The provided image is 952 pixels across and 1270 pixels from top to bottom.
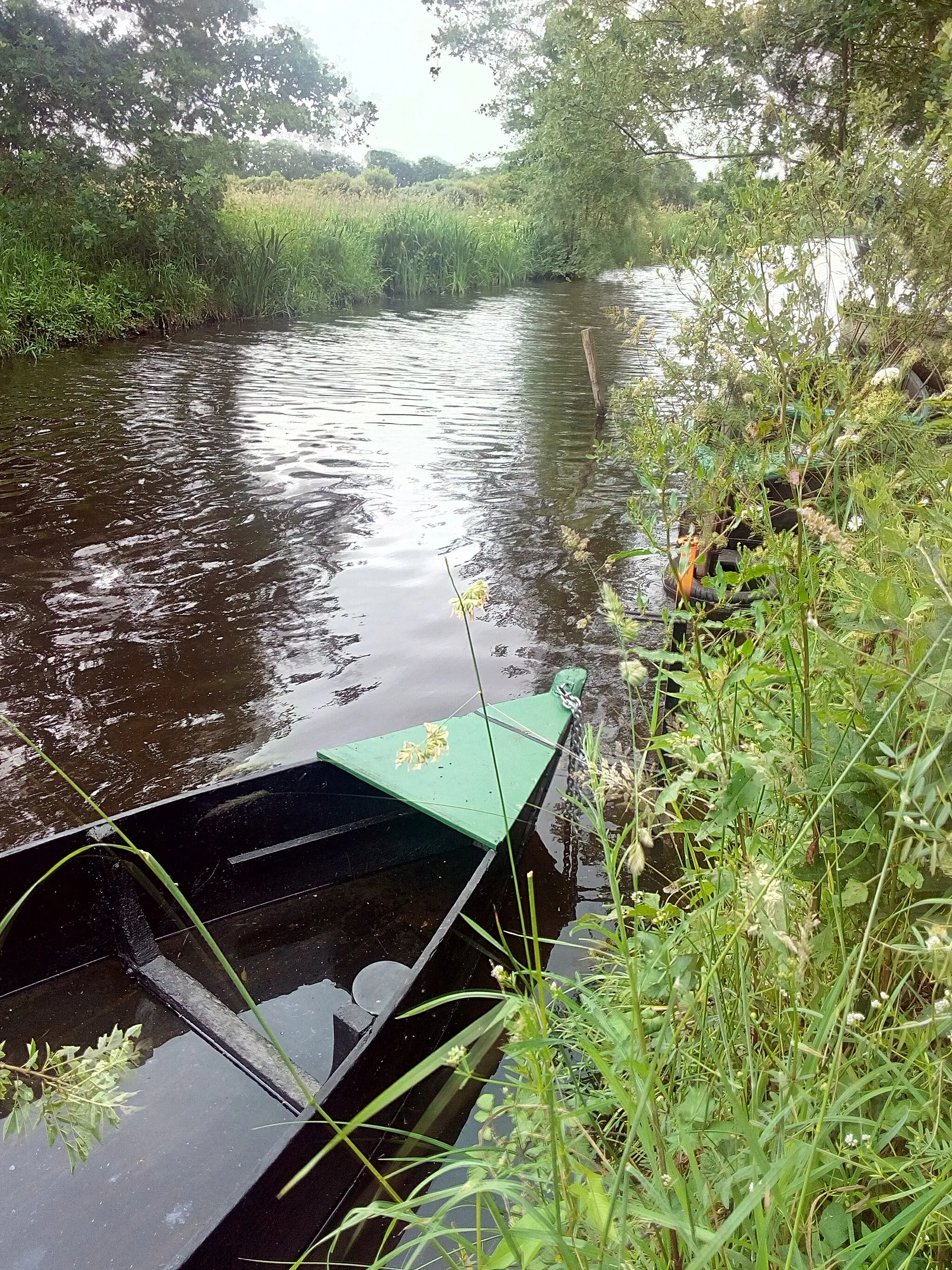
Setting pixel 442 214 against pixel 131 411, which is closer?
pixel 131 411

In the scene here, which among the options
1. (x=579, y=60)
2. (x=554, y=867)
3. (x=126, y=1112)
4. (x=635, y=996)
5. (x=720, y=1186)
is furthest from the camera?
(x=579, y=60)

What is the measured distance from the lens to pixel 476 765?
342 cm

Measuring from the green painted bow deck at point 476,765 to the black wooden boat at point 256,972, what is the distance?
0.01 m

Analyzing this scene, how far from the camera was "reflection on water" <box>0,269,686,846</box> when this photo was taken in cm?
441

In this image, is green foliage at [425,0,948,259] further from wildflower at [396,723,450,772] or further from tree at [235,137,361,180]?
tree at [235,137,361,180]

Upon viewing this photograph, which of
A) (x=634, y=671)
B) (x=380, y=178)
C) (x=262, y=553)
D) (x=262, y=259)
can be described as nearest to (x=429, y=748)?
(x=634, y=671)

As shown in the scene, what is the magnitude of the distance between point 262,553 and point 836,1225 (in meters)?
6.05

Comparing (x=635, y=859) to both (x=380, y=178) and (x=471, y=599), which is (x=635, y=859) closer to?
(x=471, y=599)

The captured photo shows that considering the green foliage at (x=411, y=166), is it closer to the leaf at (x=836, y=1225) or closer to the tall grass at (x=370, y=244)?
the tall grass at (x=370, y=244)

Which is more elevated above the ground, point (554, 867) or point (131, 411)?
point (131, 411)

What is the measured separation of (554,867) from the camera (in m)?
3.56

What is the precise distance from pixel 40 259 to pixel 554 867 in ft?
45.7

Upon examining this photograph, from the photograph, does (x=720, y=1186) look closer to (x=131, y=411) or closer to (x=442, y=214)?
(x=131, y=411)

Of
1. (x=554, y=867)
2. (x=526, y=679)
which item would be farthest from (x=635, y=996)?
(x=526, y=679)
